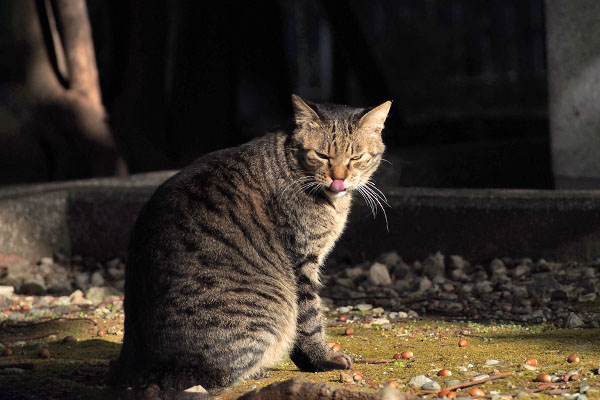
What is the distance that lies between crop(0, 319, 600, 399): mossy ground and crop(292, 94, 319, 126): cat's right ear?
3.86ft

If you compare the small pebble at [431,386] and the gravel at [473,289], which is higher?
the small pebble at [431,386]

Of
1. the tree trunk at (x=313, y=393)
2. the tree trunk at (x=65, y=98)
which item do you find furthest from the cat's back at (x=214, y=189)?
the tree trunk at (x=65, y=98)

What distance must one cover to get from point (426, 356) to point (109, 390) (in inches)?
59.0

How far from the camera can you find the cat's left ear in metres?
4.37

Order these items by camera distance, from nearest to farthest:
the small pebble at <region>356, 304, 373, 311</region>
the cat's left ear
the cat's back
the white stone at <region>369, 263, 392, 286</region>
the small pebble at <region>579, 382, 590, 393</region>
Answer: the small pebble at <region>579, 382, 590, 393</region>, the cat's back, the cat's left ear, the small pebble at <region>356, 304, 373, 311</region>, the white stone at <region>369, 263, 392, 286</region>

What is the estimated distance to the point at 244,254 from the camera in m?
4.02

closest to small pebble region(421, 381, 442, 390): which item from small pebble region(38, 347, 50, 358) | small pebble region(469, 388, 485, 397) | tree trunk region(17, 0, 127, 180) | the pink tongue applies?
small pebble region(469, 388, 485, 397)

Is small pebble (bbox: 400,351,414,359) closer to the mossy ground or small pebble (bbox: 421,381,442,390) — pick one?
the mossy ground

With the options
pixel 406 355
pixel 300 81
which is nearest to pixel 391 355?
pixel 406 355

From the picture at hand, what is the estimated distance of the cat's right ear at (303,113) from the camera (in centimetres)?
430

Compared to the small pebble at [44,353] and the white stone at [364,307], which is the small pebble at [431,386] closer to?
the white stone at [364,307]

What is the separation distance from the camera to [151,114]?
1020cm

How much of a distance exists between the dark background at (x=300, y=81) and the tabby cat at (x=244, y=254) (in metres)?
4.03

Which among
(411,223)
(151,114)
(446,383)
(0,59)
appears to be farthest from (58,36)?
(446,383)
